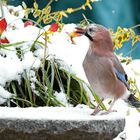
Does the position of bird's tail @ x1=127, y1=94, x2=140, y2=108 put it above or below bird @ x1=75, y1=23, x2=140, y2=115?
below

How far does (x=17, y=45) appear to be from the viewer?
278cm

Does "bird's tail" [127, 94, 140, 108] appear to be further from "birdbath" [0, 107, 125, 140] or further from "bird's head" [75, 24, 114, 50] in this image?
"birdbath" [0, 107, 125, 140]

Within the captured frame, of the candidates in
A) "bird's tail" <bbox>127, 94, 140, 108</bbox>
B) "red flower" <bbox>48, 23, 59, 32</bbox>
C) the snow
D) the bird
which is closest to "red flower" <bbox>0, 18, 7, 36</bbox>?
the snow

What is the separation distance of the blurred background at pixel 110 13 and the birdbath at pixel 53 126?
100.0 inches

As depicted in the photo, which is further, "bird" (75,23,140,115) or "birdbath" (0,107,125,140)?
"bird" (75,23,140,115)

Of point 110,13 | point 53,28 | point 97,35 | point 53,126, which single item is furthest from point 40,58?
point 110,13

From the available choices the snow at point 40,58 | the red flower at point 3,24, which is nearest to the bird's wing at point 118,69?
the snow at point 40,58

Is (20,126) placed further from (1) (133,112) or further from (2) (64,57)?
(1) (133,112)

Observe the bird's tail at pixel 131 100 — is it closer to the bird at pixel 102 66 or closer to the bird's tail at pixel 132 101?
the bird's tail at pixel 132 101

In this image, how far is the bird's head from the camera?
250cm

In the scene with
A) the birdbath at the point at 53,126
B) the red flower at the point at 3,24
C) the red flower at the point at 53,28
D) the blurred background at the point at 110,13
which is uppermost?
the red flower at the point at 3,24

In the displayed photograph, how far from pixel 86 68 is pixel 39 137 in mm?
467

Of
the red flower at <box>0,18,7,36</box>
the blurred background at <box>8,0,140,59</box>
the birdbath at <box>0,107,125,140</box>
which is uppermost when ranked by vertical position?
the red flower at <box>0,18,7,36</box>

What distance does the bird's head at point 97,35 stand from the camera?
250 centimetres
